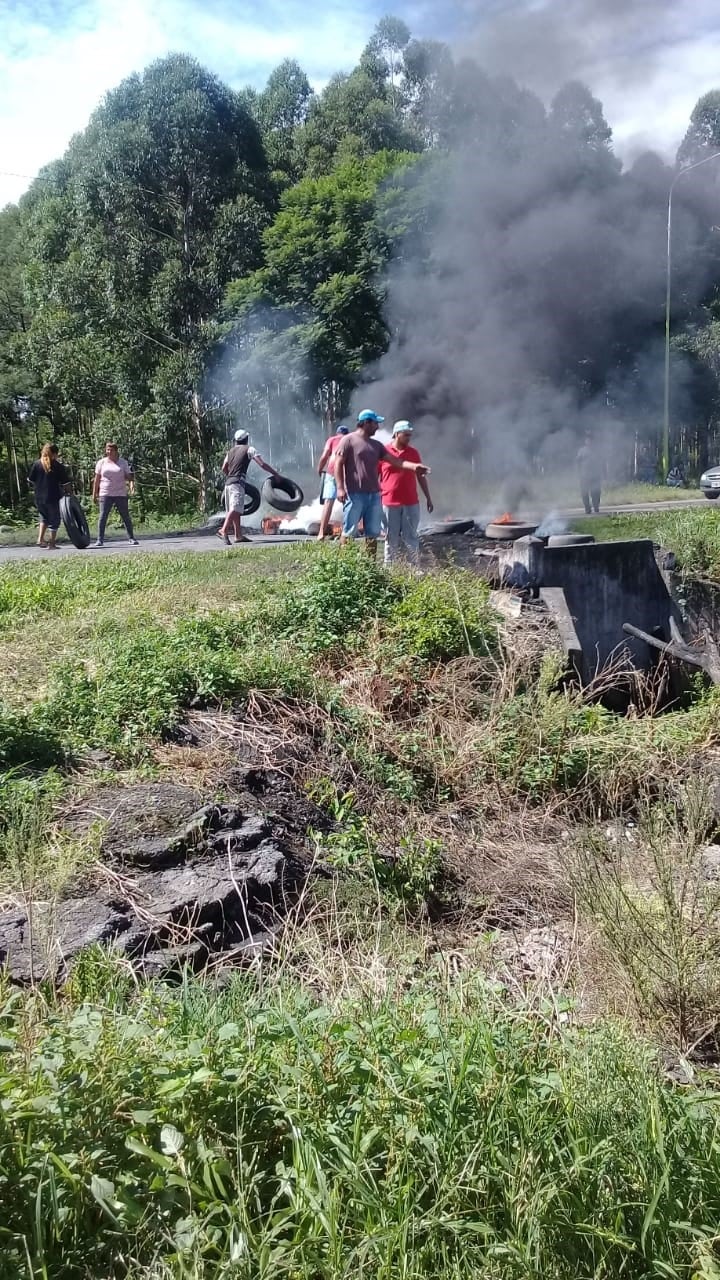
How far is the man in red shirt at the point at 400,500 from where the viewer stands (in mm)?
10430

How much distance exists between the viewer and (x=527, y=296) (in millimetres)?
23297

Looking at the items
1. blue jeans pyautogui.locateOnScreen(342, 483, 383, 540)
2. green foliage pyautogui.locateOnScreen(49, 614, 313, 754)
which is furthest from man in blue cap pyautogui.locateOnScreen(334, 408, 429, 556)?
green foliage pyautogui.locateOnScreen(49, 614, 313, 754)

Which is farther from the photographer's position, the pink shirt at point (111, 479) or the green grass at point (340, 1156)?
the pink shirt at point (111, 479)

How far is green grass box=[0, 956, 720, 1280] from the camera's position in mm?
2375

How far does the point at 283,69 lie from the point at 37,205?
388 inches

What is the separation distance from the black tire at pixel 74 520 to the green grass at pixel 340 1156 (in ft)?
40.5

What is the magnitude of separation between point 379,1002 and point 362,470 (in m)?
7.66

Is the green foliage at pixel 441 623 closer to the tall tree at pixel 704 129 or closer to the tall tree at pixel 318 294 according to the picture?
the tall tree at pixel 318 294

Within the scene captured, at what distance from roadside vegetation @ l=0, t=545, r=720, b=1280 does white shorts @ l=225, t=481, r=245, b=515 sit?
20.5ft

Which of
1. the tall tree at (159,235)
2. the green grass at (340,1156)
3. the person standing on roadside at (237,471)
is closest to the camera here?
the green grass at (340,1156)

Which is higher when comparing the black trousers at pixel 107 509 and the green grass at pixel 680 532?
the black trousers at pixel 107 509

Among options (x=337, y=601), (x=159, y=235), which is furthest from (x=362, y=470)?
(x=159, y=235)

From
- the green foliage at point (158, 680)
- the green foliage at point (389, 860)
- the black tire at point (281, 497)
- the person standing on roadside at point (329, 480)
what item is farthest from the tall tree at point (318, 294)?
the green foliage at point (389, 860)

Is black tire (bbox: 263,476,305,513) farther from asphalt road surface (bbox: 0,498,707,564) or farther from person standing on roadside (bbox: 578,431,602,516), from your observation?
person standing on roadside (bbox: 578,431,602,516)
